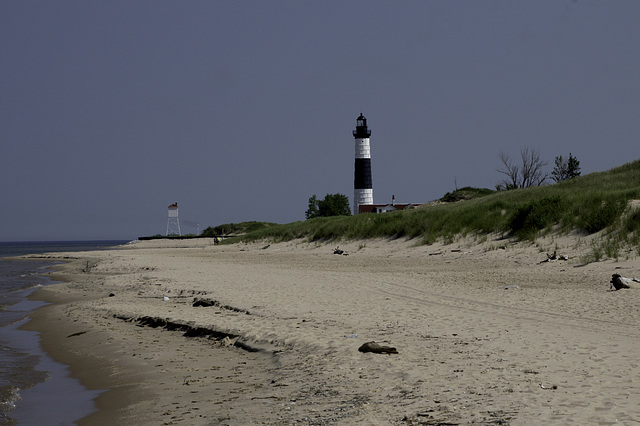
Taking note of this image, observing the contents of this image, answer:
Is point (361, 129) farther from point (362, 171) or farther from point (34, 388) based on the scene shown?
point (34, 388)

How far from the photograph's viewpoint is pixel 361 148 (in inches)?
2884

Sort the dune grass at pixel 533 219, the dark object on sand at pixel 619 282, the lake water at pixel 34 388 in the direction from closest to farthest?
the lake water at pixel 34 388, the dark object on sand at pixel 619 282, the dune grass at pixel 533 219

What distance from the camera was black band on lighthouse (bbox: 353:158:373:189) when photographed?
A: 238 ft

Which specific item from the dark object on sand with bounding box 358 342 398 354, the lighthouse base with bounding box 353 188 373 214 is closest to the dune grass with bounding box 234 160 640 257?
the dark object on sand with bounding box 358 342 398 354

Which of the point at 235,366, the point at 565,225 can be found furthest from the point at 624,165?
the point at 235,366

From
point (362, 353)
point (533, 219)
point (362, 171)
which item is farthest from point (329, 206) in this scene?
point (362, 353)

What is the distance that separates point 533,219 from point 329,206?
67347 millimetres

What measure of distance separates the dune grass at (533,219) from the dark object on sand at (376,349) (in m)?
13.8

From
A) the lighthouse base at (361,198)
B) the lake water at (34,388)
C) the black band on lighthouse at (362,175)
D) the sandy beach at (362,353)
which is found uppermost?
the black band on lighthouse at (362,175)

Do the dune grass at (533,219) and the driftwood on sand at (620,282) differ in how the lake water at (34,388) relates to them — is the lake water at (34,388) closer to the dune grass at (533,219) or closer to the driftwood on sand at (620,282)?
the driftwood on sand at (620,282)

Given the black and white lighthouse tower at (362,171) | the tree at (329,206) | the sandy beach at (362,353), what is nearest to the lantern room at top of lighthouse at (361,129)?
the black and white lighthouse tower at (362,171)

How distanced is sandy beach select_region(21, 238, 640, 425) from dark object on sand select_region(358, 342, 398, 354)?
11 cm

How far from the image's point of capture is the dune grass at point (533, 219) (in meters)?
25.2

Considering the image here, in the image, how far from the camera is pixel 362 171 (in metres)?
72.9
